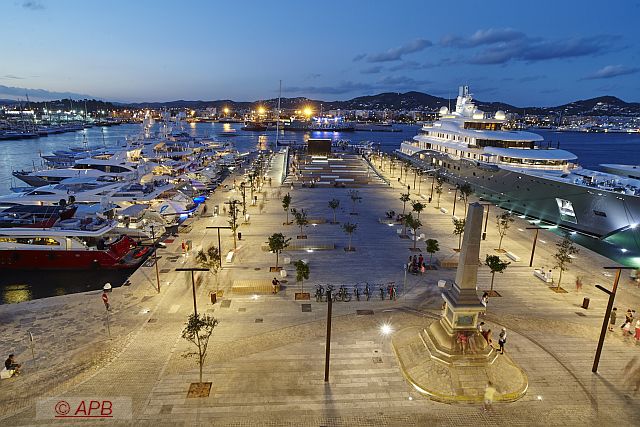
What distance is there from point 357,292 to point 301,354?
19.1 feet

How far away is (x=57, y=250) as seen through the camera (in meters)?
28.1

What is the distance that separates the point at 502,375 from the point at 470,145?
4695 centimetres

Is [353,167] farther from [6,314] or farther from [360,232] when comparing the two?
[6,314]

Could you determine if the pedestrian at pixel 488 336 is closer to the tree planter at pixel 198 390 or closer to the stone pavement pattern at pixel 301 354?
the stone pavement pattern at pixel 301 354

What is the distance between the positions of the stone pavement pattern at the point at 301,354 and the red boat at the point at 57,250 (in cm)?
624

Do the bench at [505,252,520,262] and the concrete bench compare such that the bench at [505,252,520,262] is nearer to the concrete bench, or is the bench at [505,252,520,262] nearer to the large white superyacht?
the large white superyacht

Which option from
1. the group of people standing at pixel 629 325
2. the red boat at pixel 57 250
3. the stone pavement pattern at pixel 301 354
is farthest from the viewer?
the red boat at pixel 57 250

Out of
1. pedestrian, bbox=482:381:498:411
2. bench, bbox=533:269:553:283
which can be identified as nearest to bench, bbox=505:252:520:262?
bench, bbox=533:269:553:283

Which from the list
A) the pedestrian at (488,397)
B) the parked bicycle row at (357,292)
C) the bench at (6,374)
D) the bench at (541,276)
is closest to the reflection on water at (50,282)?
the bench at (6,374)

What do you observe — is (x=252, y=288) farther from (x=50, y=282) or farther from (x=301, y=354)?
(x=50, y=282)

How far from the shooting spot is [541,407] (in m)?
12.9

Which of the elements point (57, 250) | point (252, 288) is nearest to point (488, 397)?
→ point (252, 288)

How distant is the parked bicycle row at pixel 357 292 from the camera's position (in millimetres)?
20297

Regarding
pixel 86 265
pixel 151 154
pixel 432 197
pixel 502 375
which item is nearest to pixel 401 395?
pixel 502 375
